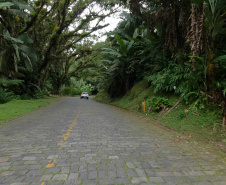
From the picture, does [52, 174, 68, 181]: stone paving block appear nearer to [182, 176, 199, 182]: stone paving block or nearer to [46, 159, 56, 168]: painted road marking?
[46, 159, 56, 168]: painted road marking

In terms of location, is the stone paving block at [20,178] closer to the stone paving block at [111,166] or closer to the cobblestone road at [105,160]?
the cobblestone road at [105,160]

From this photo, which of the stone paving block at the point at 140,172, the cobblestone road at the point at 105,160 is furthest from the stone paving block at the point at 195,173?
the stone paving block at the point at 140,172

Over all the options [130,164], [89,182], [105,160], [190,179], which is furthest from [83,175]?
[190,179]

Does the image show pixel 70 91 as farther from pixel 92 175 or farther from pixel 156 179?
pixel 156 179

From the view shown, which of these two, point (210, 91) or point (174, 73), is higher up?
point (174, 73)

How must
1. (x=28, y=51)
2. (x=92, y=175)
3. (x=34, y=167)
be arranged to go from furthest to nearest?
(x=28, y=51), (x=34, y=167), (x=92, y=175)

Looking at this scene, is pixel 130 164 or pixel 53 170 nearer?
pixel 53 170

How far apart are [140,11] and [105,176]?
27.0ft

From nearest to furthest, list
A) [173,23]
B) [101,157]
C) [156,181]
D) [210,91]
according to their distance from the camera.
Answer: [156,181]
[101,157]
[210,91]
[173,23]

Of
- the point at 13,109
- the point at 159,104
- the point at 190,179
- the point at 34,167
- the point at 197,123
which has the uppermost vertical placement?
the point at 159,104

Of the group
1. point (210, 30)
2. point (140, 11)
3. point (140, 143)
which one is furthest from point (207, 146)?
point (140, 11)

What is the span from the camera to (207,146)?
16.6 feet

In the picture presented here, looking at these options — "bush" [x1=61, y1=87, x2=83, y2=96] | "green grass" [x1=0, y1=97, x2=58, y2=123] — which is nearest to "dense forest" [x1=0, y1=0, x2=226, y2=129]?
"green grass" [x1=0, y1=97, x2=58, y2=123]

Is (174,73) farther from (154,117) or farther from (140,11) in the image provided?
(140,11)
